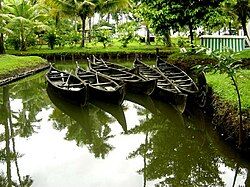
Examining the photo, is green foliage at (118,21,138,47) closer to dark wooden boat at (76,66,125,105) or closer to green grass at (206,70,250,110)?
dark wooden boat at (76,66,125,105)

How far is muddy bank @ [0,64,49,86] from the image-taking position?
15630 mm

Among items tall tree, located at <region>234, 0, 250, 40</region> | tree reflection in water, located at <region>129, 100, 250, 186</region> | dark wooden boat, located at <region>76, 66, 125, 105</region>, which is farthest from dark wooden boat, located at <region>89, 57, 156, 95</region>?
tall tree, located at <region>234, 0, 250, 40</region>

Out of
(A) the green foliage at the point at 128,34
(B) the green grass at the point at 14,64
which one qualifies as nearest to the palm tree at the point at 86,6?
(A) the green foliage at the point at 128,34

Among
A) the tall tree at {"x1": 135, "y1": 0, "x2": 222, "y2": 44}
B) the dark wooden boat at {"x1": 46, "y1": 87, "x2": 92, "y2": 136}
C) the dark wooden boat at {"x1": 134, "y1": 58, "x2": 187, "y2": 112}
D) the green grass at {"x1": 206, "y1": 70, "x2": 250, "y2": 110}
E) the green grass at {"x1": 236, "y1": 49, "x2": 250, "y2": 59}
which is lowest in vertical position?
the dark wooden boat at {"x1": 46, "y1": 87, "x2": 92, "y2": 136}

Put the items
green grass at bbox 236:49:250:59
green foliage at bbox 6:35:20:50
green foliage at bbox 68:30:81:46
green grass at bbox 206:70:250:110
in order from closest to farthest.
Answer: green grass at bbox 206:70:250:110 < green grass at bbox 236:49:250:59 < green foliage at bbox 6:35:20:50 < green foliage at bbox 68:30:81:46

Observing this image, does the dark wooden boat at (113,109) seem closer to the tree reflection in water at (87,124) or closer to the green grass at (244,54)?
the tree reflection in water at (87,124)

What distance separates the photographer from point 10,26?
972 inches

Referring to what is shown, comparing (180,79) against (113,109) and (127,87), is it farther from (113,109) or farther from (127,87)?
(113,109)

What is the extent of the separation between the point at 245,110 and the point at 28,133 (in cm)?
518

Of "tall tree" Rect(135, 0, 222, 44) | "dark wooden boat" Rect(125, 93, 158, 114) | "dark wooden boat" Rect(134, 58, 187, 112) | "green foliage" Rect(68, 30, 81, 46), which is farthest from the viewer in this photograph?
"green foliage" Rect(68, 30, 81, 46)

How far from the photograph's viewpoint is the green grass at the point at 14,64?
16.2 meters

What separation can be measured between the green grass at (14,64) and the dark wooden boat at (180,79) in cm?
631

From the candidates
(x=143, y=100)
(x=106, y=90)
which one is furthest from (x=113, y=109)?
(x=143, y=100)

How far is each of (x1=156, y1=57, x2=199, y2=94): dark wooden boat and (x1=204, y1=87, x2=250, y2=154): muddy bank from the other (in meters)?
1.02
